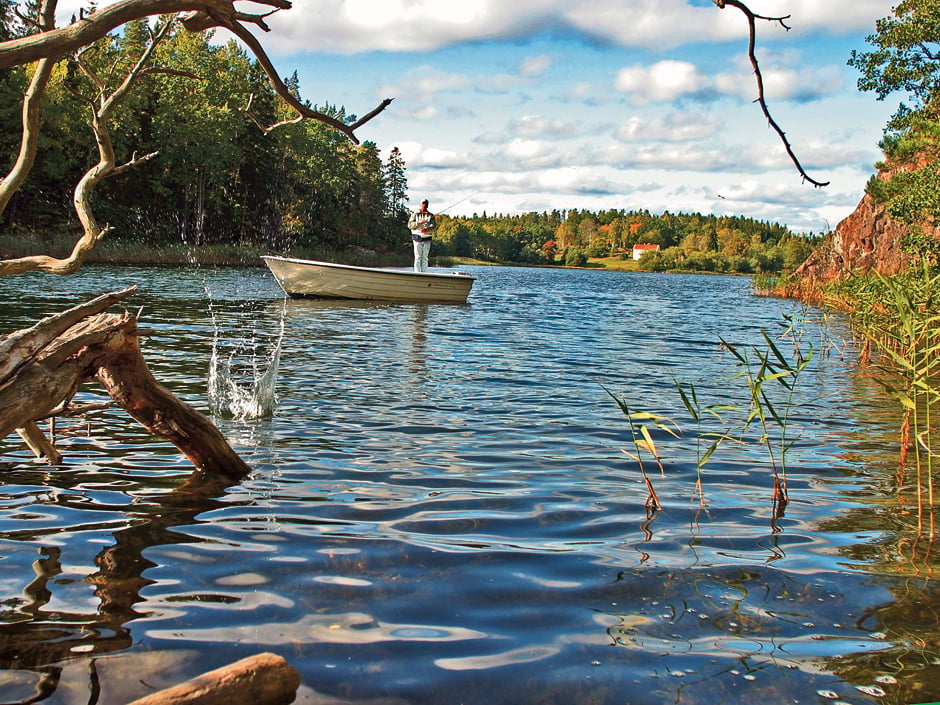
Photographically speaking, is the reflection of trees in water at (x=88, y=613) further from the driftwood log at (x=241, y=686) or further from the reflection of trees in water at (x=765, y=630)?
the reflection of trees in water at (x=765, y=630)

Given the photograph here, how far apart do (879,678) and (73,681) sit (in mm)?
3045

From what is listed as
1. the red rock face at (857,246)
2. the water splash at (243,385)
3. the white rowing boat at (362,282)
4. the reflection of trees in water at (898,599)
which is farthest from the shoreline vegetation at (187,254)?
the reflection of trees in water at (898,599)

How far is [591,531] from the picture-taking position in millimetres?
5004

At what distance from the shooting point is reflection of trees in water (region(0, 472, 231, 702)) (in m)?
3.11

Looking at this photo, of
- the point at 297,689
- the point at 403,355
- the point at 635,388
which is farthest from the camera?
the point at 403,355

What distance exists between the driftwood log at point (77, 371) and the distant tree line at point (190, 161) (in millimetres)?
33485

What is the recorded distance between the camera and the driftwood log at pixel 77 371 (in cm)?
376

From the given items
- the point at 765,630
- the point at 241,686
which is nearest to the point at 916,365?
the point at 765,630

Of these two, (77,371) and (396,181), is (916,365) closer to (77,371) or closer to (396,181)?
(77,371)

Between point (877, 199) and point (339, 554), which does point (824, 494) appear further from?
point (877, 199)

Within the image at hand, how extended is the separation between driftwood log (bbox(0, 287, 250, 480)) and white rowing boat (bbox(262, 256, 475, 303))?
66.8 ft

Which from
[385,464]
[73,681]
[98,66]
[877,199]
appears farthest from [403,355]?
[98,66]

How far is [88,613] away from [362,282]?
2305 centimetres

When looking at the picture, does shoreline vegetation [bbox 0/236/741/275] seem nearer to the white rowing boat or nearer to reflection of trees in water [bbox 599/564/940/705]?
the white rowing boat
